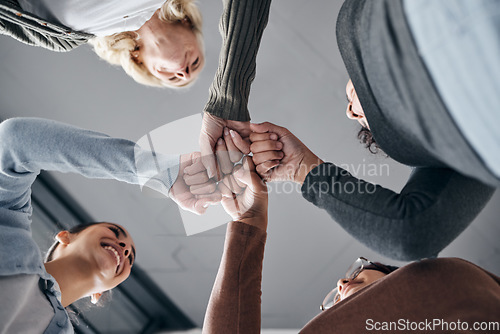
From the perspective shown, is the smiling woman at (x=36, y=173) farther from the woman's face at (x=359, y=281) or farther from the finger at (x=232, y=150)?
the woman's face at (x=359, y=281)

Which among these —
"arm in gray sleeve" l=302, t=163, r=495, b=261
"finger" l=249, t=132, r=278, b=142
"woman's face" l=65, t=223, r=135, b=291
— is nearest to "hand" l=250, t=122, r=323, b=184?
"finger" l=249, t=132, r=278, b=142

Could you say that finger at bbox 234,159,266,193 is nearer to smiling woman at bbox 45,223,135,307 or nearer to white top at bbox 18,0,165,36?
white top at bbox 18,0,165,36

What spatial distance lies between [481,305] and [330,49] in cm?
112

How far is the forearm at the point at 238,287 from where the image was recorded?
2.65ft

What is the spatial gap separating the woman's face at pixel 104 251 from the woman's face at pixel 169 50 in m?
0.59

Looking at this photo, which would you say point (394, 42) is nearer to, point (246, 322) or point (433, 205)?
point (433, 205)

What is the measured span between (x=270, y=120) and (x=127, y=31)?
2.14ft

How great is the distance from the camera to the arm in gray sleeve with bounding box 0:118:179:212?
0.85 metres

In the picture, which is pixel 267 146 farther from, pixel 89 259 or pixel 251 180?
pixel 89 259

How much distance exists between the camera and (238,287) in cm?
85

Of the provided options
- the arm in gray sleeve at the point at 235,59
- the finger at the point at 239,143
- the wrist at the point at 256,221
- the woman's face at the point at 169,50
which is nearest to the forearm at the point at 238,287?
the wrist at the point at 256,221

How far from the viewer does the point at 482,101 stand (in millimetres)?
383

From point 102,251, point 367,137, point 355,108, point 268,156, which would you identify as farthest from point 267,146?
point 102,251

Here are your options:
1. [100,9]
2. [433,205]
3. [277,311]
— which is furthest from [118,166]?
[277,311]
